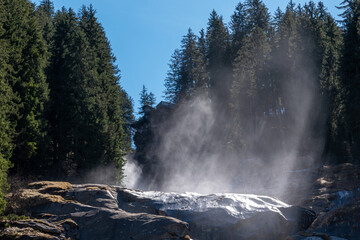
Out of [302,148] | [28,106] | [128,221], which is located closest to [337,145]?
[302,148]

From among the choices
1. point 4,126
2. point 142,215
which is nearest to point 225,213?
point 142,215

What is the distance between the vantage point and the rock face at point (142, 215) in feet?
43.9

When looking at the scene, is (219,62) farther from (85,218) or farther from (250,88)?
(85,218)

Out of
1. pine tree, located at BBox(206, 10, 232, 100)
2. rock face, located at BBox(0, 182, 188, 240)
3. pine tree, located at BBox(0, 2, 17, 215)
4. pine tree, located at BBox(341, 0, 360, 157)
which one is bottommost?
rock face, located at BBox(0, 182, 188, 240)

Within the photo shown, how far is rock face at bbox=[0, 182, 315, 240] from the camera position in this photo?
1338cm

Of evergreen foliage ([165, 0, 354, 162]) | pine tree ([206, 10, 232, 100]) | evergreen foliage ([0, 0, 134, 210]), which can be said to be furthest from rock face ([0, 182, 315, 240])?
pine tree ([206, 10, 232, 100])

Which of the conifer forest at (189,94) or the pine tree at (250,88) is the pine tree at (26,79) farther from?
the pine tree at (250,88)

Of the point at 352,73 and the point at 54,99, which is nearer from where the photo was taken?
the point at 54,99

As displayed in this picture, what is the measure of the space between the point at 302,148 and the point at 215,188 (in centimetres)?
1191

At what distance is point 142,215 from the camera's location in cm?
1426

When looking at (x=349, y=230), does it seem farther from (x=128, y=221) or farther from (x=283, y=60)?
(x=283, y=60)

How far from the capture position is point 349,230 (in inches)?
590

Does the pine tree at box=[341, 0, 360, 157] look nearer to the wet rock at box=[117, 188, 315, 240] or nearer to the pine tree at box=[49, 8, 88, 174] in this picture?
the wet rock at box=[117, 188, 315, 240]

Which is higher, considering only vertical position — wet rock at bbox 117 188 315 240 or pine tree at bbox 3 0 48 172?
pine tree at bbox 3 0 48 172
